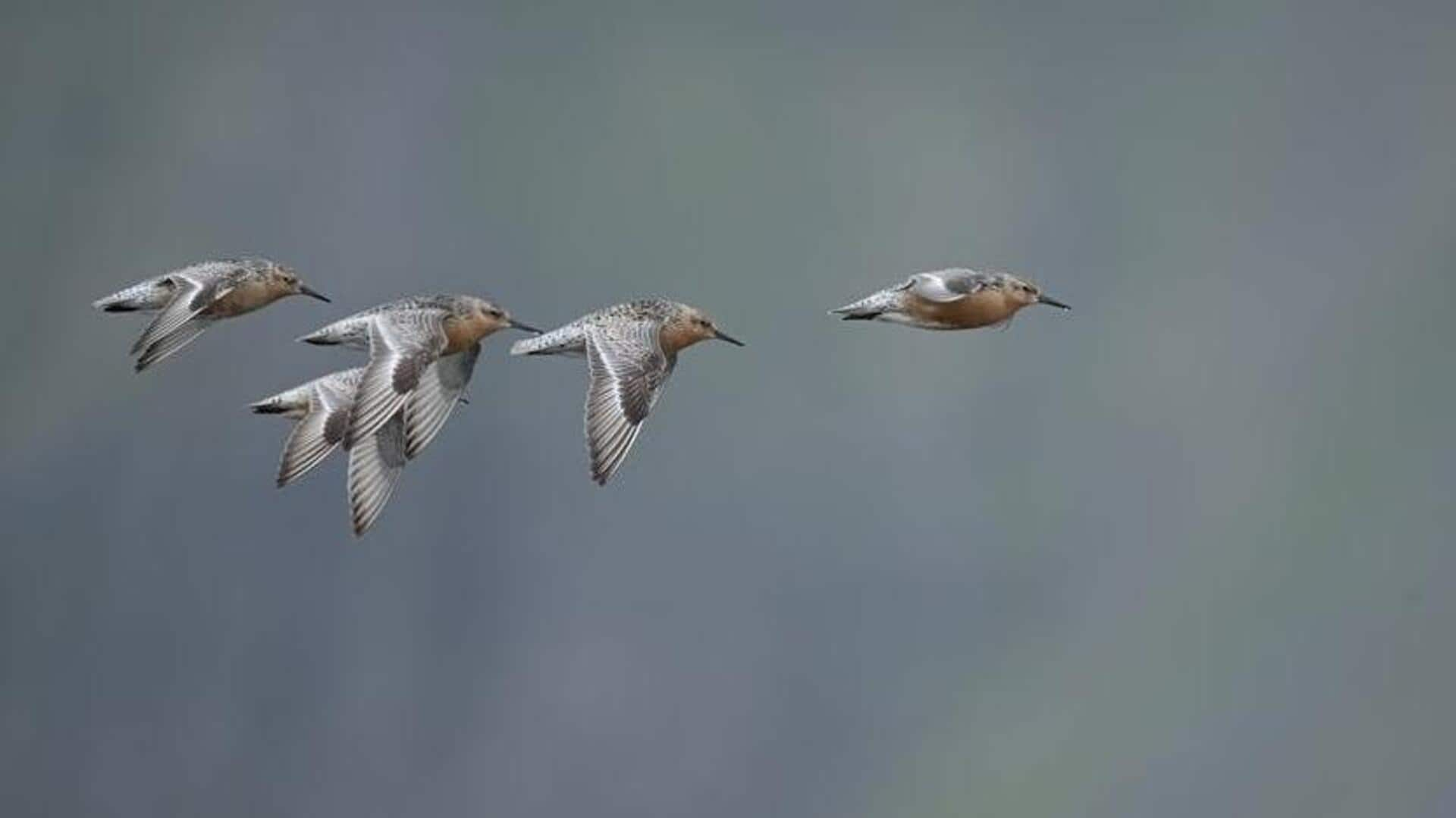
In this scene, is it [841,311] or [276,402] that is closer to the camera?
[841,311]

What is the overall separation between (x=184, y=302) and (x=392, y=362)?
54.8 inches

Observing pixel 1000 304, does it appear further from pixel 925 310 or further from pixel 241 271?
pixel 241 271

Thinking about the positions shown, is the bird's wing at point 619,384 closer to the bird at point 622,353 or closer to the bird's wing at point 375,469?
the bird at point 622,353

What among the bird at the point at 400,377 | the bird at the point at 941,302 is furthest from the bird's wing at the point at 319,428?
the bird at the point at 941,302

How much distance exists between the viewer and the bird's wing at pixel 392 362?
20531 millimetres

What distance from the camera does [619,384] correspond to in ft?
69.0

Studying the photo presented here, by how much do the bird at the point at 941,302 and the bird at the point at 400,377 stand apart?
2305 mm

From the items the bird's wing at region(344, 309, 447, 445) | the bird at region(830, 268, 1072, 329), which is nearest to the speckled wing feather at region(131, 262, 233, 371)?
the bird's wing at region(344, 309, 447, 445)

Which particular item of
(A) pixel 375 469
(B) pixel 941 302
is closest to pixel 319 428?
(A) pixel 375 469

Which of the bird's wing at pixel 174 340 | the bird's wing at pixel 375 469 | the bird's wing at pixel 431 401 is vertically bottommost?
the bird's wing at pixel 375 469

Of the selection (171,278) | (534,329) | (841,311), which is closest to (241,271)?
(171,278)

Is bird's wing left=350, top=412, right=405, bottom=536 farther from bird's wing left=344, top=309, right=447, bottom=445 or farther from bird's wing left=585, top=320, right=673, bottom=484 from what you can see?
bird's wing left=585, top=320, right=673, bottom=484

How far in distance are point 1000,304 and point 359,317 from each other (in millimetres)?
3802

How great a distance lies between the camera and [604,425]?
816 inches
